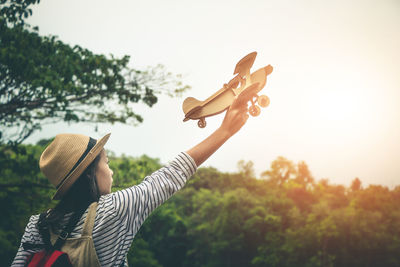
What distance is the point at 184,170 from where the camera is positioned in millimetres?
1081

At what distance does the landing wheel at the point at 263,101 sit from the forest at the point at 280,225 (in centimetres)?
1770

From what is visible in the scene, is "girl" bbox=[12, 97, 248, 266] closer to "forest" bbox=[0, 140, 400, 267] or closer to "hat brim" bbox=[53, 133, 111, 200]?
"hat brim" bbox=[53, 133, 111, 200]

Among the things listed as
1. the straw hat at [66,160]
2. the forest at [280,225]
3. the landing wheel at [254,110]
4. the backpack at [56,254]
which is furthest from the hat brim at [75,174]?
the forest at [280,225]

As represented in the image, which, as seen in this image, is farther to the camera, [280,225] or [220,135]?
[280,225]

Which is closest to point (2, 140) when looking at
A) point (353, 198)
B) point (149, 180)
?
point (149, 180)

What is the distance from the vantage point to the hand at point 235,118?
1109 mm

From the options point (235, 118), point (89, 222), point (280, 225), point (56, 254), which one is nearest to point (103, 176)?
point (89, 222)

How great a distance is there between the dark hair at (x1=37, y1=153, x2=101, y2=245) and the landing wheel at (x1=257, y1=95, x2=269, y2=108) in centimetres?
88

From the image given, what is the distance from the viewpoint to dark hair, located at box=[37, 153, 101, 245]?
1117 mm

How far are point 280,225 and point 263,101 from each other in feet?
87.6

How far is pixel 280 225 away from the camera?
2489 centimetres

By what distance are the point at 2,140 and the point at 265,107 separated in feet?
16.4

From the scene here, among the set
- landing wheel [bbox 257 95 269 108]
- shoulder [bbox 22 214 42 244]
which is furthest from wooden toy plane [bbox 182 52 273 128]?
shoulder [bbox 22 214 42 244]

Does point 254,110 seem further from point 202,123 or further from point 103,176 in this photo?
point 103,176
